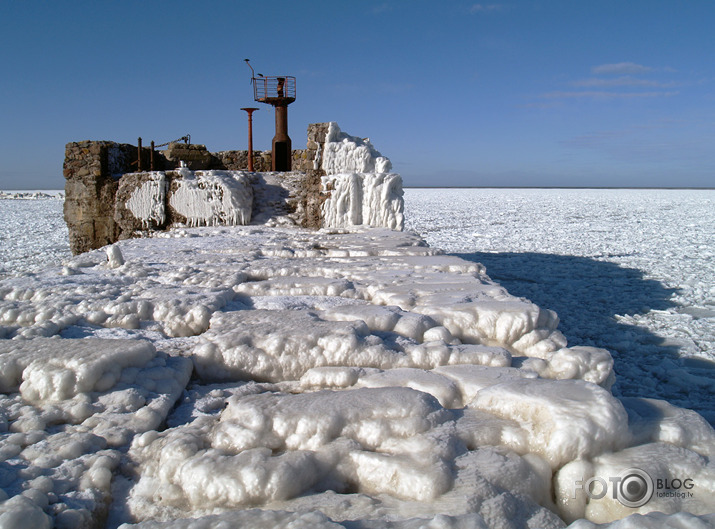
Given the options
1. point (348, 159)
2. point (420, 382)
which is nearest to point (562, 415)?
point (420, 382)

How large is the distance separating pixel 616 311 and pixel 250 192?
440 cm

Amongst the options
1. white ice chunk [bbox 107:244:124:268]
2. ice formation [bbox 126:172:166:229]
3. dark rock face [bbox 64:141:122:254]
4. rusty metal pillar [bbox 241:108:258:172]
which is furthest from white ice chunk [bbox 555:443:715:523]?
rusty metal pillar [bbox 241:108:258:172]

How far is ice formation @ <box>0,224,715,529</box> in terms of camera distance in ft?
3.68

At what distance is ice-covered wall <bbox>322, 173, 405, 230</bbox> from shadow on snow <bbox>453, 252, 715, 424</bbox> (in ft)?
6.34

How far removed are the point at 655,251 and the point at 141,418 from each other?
31.9 feet

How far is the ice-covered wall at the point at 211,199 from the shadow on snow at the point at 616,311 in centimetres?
349

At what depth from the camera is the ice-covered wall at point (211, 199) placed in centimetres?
580

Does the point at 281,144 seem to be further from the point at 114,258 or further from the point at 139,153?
the point at 114,258

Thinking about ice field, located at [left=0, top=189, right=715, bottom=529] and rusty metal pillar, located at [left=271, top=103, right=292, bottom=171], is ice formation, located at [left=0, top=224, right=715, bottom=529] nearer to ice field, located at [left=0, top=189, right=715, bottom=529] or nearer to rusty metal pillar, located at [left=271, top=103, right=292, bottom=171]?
ice field, located at [left=0, top=189, right=715, bottom=529]

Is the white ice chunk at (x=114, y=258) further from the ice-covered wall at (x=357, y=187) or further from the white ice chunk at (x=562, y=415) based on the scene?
the ice-covered wall at (x=357, y=187)

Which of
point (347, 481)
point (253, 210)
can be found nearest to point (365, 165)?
point (253, 210)

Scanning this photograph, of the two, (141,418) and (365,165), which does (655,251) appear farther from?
(141,418)

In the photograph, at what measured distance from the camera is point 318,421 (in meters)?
1.34

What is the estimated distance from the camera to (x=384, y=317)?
2.09 metres
